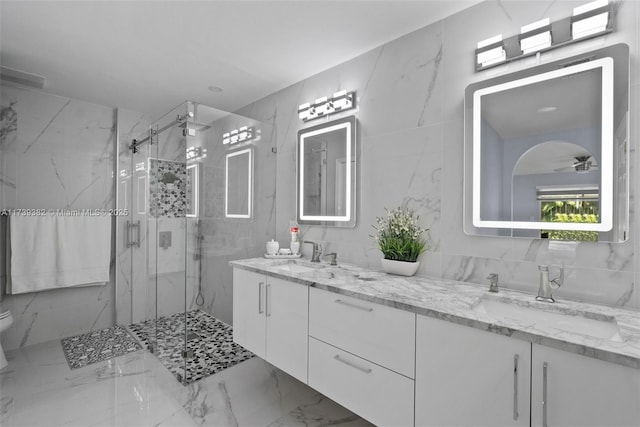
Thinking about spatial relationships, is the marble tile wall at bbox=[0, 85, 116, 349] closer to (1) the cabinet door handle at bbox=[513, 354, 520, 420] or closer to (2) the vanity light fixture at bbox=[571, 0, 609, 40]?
(1) the cabinet door handle at bbox=[513, 354, 520, 420]

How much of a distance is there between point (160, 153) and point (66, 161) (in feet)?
3.90

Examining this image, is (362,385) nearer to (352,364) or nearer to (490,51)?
(352,364)

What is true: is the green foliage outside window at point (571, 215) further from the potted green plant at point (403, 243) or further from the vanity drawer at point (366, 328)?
the vanity drawer at point (366, 328)

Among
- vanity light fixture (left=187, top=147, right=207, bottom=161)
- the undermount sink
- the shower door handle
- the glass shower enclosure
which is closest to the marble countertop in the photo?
Answer: the undermount sink

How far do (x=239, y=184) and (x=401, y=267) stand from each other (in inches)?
60.0

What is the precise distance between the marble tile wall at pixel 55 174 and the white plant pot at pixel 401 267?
3077mm

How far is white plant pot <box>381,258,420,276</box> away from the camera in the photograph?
181 cm

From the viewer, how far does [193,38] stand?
2.04 metres

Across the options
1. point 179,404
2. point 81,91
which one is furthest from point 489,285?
point 81,91

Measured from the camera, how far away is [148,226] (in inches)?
115

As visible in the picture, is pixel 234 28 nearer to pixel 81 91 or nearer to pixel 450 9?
pixel 450 9

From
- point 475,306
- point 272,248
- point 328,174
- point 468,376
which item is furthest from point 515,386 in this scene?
point 272,248

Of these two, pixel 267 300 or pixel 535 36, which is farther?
pixel 267 300

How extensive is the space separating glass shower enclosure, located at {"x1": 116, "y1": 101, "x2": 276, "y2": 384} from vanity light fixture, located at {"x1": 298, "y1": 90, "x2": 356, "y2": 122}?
0.51 m
